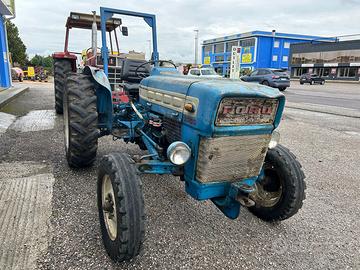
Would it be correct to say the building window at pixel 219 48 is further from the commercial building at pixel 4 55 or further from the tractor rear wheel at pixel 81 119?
the tractor rear wheel at pixel 81 119

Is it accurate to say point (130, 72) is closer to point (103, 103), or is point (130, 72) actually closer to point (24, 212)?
point (103, 103)

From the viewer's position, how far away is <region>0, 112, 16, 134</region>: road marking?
5938 mm

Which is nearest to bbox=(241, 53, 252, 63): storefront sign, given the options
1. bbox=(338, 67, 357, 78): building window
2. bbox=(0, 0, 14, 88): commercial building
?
bbox=(338, 67, 357, 78): building window

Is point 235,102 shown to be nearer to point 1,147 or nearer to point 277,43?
point 1,147

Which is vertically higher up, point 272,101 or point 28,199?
point 272,101

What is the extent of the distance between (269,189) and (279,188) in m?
0.12

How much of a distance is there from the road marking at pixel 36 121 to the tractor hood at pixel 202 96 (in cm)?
433

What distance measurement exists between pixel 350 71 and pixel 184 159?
49.8m

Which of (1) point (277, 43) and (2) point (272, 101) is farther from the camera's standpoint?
(1) point (277, 43)

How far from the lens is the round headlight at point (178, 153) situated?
7.18 feet

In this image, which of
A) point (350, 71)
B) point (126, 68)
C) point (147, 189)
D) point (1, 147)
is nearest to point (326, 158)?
point (147, 189)

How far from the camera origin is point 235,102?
2.11m

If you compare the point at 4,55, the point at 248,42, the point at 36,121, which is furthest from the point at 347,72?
the point at 36,121

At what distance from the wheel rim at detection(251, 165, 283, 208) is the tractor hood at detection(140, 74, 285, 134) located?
77 centimetres
